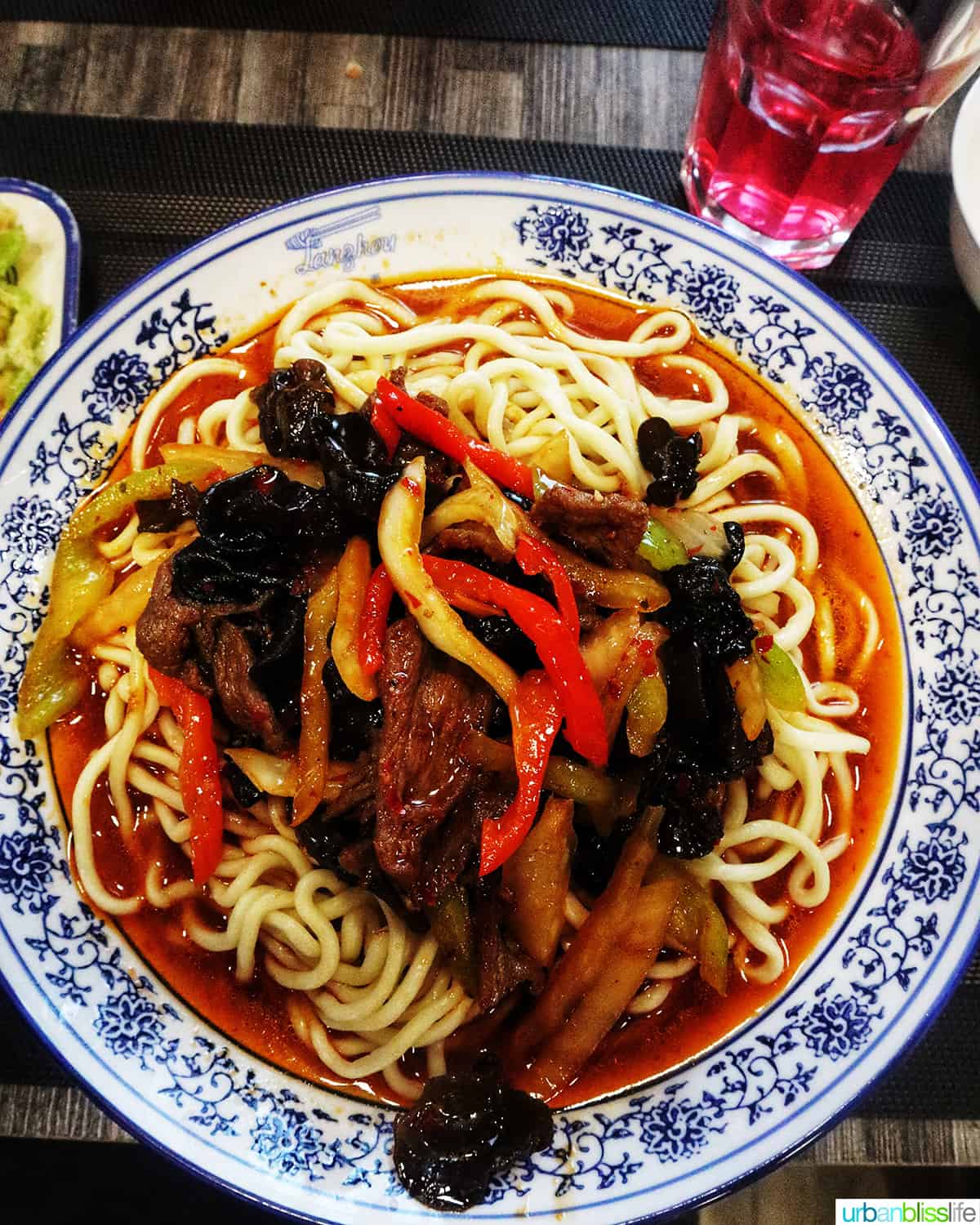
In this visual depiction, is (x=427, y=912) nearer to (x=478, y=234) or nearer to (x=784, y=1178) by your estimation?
(x=784, y=1178)

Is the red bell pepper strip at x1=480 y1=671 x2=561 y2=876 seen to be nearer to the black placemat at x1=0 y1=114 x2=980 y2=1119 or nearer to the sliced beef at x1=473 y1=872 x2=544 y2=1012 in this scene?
the sliced beef at x1=473 y1=872 x2=544 y2=1012

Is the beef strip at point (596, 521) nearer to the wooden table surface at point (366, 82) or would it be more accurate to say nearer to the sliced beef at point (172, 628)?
the sliced beef at point (172, 628)

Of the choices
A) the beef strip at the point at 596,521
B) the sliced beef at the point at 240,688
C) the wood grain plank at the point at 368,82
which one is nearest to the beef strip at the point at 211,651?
the sliced beef at the point at 240,688

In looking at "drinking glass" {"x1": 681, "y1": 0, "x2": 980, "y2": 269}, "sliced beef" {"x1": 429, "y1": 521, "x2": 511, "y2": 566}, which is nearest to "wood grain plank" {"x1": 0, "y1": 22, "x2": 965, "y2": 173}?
"drinking glass" {"x1": 681, "y1": 0, "x2": 980, "y2": 269}

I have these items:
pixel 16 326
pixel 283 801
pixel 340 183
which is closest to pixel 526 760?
pixel 283 801

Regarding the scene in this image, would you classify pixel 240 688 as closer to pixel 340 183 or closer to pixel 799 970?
pixel 799 970
